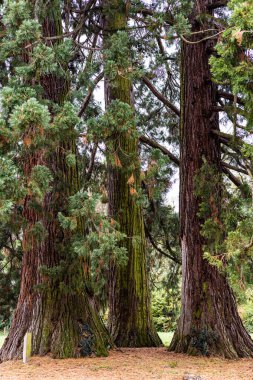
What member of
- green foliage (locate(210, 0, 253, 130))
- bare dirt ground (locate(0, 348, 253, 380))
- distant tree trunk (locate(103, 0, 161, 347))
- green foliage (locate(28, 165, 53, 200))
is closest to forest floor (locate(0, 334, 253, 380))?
bare dirt ground (locate(0, 348, 253, 380))

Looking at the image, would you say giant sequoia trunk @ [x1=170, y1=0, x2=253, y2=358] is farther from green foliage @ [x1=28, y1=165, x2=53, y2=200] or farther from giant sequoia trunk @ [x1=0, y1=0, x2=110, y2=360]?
green foliage @ [x1=28, y1=165, x2=53, y2=200]

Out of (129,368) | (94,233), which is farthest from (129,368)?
(94,233)

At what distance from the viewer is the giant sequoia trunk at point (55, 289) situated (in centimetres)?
717

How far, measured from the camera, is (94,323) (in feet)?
24.6

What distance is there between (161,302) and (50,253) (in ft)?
30.2

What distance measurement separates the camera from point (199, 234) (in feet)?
26.4

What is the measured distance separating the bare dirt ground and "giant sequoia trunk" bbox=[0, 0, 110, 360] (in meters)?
0.29

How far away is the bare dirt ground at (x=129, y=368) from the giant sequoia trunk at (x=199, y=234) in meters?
0.34

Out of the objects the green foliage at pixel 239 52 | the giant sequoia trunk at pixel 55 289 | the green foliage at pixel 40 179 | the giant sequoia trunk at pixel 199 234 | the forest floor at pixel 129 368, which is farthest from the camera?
the giant sequoia trunk at pixel 199 234

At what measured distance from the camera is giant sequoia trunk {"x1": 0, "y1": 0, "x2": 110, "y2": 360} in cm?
717

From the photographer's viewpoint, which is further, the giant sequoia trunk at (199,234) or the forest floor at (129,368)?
the giant sequoia trunk at (199,234)

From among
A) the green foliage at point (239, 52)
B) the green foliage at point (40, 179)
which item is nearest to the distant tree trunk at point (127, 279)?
the green foliage at point (40, 179)

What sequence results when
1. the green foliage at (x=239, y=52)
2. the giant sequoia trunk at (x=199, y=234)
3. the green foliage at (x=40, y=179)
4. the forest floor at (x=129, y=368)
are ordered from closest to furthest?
the green foliage at (x=239, y=52)
the green foliage at (x=40, y=179)
the forest floor at (x=129, y=368)
the giant sequoia trunk at (x=199, y=234)

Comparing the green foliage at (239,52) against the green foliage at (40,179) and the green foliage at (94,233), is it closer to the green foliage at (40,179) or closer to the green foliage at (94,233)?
the green foliage at (94,233)
